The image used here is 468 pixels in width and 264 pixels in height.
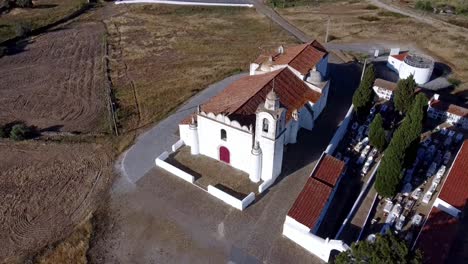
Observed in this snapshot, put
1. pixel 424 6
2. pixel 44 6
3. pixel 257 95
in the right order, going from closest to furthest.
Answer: pixel 257 95 → pixel 424 6 → pixel 44 6

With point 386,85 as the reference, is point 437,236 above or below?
below

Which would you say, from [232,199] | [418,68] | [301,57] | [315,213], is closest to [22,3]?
[301,57]

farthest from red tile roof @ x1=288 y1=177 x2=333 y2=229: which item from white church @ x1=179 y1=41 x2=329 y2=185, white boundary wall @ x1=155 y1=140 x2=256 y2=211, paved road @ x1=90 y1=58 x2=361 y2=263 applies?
white boundary wall @ x1=155 y1=140 x2=256 y2=211

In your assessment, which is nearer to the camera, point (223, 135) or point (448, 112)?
point (223, 135)

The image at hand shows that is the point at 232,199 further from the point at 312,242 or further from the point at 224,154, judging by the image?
the point at 312,242

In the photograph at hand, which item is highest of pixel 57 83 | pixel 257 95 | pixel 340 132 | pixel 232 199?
pixel 257 95

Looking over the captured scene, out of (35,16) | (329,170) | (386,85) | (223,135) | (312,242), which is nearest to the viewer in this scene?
(312,242)

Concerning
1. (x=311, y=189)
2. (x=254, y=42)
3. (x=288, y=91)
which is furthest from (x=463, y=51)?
(x=311, y=189)
